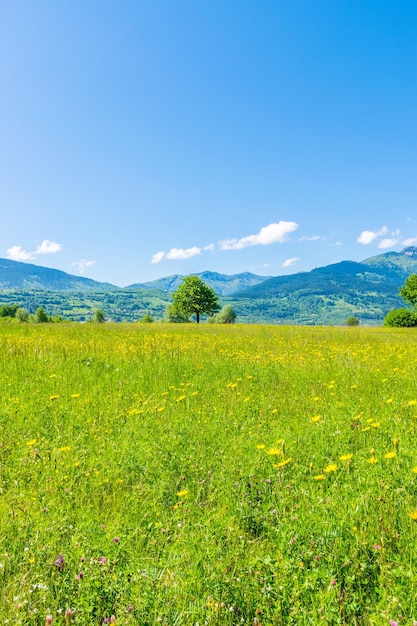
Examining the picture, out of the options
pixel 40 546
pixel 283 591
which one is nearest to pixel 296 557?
pixel 283 591

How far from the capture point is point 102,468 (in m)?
3.88

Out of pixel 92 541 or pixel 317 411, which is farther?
pixel 317 411

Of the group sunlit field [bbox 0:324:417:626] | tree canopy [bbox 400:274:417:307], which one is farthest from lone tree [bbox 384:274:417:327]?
sunlit field [bbox 0:324:417:626]

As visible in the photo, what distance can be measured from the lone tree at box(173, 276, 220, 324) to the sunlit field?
6597 cm

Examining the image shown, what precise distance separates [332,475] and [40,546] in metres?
2.83

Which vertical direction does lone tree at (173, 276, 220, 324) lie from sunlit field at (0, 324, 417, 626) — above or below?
above

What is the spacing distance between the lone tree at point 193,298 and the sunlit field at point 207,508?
6597 cm

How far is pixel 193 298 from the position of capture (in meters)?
72.7

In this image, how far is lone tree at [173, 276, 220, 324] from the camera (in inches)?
2859

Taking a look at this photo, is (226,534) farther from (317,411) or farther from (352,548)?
(317,411)

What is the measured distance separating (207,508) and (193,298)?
69741mm

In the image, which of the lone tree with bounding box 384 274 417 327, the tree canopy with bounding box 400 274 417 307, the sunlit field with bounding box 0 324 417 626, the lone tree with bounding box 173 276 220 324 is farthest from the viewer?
the lone tree with bounding box 173 276 220 324

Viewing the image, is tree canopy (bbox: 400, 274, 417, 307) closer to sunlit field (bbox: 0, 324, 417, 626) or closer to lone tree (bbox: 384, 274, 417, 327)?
lone tree (bbox: 384, 274, 417, 327)

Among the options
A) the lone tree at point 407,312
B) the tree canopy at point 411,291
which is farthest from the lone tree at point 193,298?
the tree canopy at point 411,291
